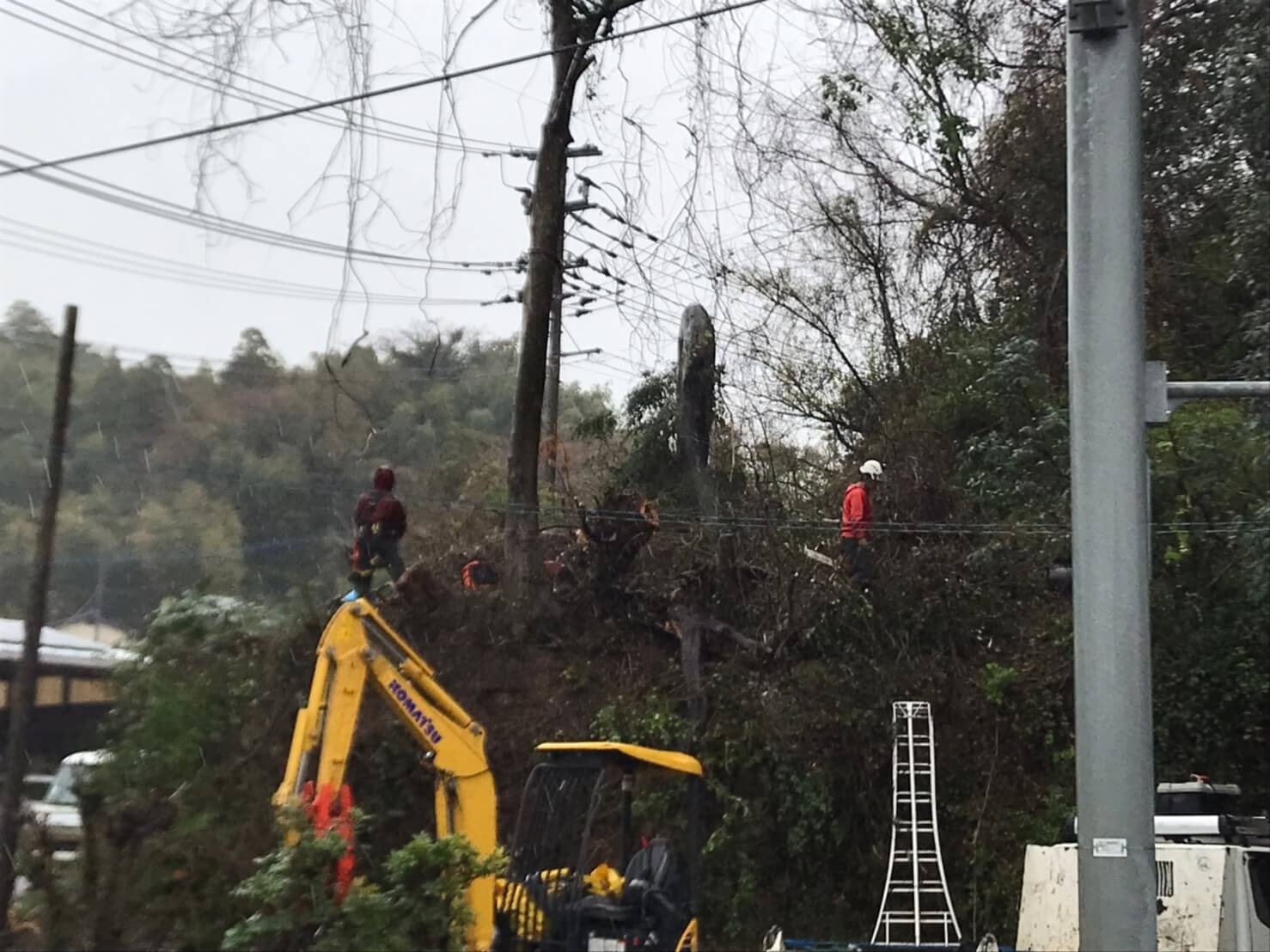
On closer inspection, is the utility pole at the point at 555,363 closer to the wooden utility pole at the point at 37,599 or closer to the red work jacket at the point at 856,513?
the red work jacket at the point at 856,513

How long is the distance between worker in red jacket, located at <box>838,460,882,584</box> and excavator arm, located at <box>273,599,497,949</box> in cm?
820

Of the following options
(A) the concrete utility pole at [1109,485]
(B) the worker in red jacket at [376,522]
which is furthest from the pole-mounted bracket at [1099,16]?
(B) the worker in red jacket at [376,522]

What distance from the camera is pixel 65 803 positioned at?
10914 millimetres

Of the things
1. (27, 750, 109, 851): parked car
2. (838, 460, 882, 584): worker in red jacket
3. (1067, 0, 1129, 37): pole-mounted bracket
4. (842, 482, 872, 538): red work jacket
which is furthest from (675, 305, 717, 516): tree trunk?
(1067, 0, 1129, 37): pole-mounted bracket

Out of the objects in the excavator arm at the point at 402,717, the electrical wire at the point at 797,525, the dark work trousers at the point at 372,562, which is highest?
the electrical wire at the point at 797,525

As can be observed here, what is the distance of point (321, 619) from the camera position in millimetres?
14969

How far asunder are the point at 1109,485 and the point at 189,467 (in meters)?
8.22

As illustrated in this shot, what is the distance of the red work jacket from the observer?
19.2 meters

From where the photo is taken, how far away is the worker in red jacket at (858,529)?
757 inches

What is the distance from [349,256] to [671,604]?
342 inches

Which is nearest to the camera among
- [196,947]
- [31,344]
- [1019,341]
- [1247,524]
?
[196,947]

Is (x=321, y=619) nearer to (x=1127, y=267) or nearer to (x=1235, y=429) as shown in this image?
(x=1127, y=267)

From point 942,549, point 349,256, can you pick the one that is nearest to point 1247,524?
point 942,549

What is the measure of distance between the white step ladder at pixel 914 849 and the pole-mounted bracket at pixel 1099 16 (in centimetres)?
1109
